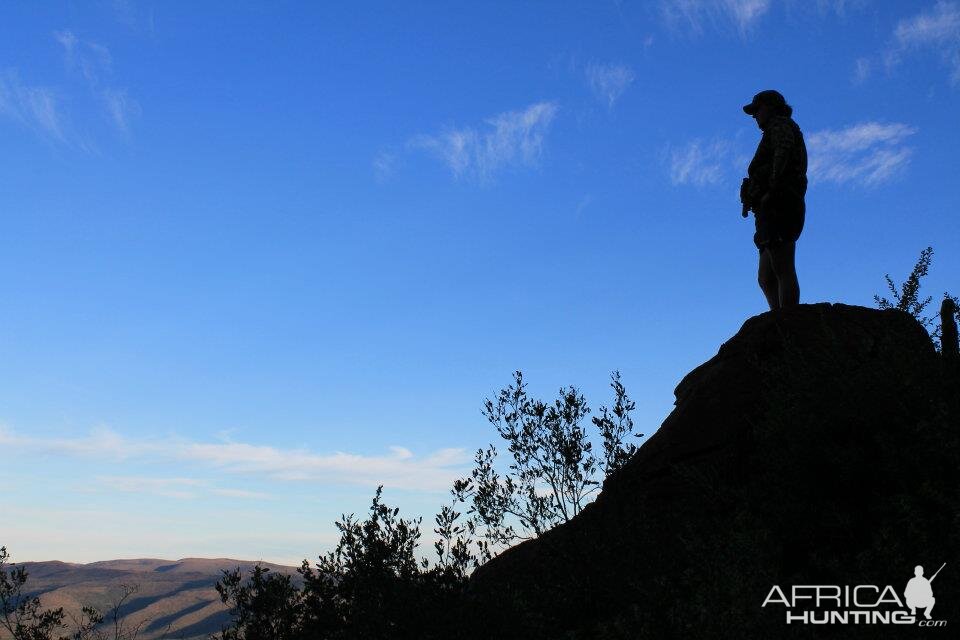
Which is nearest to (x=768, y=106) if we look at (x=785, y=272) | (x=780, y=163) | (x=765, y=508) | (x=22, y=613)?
(x=780, y=163)

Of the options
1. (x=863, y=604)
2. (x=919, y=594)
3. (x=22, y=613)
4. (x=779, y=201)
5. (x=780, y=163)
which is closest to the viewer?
(x=919, y=594)

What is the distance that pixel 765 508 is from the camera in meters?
9.66

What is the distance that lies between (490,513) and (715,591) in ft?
27.7

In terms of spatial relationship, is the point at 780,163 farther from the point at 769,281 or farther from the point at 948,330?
the point at 948,330

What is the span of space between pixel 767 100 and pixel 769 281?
3132 millimetres

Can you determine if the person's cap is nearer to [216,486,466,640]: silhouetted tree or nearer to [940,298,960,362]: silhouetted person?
[940,298,960,362]: silhouetted person

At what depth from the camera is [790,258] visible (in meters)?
13.8

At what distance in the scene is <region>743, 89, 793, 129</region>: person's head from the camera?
14203 millimetres

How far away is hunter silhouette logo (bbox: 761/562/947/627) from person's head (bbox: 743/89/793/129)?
8.95 meters

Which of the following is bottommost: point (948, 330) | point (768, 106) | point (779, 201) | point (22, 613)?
point (22, 613)

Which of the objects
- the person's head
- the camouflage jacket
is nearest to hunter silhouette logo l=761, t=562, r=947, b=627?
the camouflage jacket

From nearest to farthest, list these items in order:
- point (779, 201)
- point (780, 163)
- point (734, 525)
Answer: point (734, 525), point (780, 163), point (779, 201)

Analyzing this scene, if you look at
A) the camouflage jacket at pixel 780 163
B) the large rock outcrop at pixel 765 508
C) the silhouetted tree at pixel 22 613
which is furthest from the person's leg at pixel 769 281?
the silhouetted tree at pixel 22 613

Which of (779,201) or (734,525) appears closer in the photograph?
(734,525)
